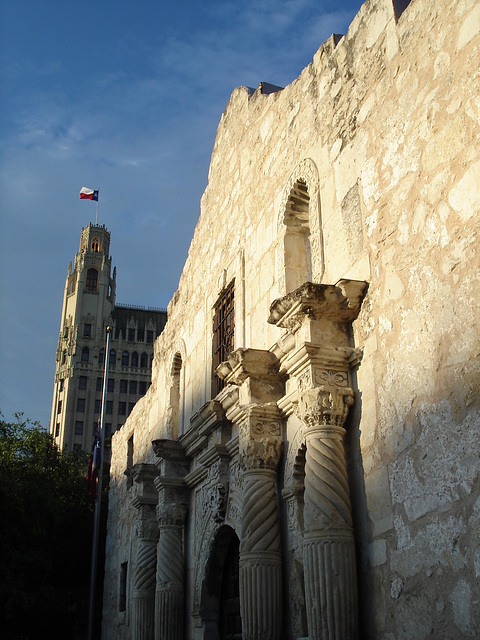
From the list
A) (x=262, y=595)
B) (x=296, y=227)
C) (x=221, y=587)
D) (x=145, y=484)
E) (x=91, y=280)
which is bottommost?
(x=262, y=595)

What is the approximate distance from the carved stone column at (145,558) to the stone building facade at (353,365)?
102cm

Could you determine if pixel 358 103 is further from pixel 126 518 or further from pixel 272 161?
pixel 126 518

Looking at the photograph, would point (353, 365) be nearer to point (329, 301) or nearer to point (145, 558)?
point (329, 301)

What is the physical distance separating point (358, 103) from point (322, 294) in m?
1.89

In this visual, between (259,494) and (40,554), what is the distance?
12.9 m

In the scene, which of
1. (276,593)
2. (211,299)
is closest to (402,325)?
(276,593)

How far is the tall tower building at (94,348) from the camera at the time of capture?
60062 mm

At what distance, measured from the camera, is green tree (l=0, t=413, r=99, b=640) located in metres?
16.5

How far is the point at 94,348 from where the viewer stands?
64.9 meters

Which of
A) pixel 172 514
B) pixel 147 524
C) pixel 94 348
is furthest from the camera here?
pixel 94 348

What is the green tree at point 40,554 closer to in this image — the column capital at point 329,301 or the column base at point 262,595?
the column base at point 262,595

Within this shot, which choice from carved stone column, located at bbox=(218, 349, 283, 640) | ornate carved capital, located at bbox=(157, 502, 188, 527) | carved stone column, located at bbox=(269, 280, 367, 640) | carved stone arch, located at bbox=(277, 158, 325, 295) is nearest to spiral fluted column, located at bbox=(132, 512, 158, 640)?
ornate carved capital, located at bbox=(157, 502, 188, 527)

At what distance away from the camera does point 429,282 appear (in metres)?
4.79

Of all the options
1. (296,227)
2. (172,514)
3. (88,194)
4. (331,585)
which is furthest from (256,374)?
(88,194)
